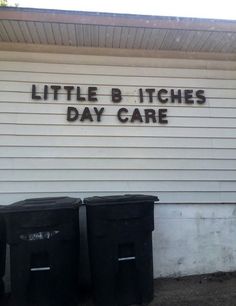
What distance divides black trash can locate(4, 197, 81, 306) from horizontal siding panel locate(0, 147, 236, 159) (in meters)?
1.41

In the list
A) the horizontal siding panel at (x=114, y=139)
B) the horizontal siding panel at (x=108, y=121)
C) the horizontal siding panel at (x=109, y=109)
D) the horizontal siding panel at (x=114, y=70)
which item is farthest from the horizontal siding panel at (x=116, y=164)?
the horizontal siding panel at (x=114, y=70)

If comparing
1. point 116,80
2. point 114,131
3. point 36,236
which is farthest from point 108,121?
point 36,236

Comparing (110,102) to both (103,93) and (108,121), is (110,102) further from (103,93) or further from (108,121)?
(108,121)

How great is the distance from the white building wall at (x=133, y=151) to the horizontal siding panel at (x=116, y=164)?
0.05 ft

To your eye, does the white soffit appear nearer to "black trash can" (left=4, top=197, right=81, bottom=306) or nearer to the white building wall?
the white building wall

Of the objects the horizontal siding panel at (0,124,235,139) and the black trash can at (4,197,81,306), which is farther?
the horizontal siding panel at (0,124,235,139)

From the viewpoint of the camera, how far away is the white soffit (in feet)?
17.0

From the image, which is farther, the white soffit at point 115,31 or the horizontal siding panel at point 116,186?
the horizontal siding panel at point 116,186

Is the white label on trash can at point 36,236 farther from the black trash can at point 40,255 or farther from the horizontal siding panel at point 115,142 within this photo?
the horizontal siding panel at point 115,142

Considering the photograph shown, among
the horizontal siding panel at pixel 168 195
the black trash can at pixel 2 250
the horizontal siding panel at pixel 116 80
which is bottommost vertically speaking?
the black trash can at pixel 2 250

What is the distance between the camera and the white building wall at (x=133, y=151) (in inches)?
231

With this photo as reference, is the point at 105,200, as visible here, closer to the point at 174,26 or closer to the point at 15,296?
the point at 15,296

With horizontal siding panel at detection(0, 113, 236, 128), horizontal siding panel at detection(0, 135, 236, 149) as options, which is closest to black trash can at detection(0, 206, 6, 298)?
horizontal siding panel at detection(0, 135, 236, 149)

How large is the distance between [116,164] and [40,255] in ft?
6.41
